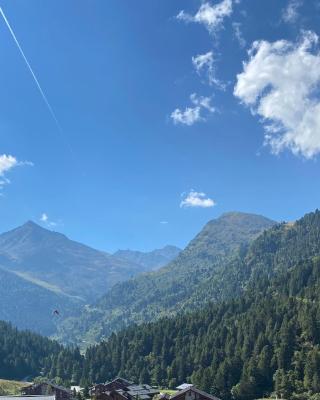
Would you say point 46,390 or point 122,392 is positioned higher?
point 122,392

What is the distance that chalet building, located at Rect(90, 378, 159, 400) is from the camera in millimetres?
144625

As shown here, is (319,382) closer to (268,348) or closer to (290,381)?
(290,381)

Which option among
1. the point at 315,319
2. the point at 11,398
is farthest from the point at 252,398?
the point at 11,398

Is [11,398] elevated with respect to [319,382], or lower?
lower

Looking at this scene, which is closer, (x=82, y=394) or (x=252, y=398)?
(x=252, y=398)

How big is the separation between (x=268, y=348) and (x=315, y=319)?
21353 mm

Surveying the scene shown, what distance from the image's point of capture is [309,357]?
169m

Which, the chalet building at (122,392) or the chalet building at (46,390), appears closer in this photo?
the chalet building at (122,392)

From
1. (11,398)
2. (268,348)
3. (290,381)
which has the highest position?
(268,348)

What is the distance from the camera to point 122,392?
153375mm

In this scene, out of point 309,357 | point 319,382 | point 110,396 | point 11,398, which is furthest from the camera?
point 309,357

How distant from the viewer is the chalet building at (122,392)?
145 m

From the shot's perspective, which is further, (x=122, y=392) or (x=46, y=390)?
(x=46, y=390)

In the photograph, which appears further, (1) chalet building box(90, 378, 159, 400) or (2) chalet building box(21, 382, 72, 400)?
(2) chalet building box(21, 382, 72, 400)
